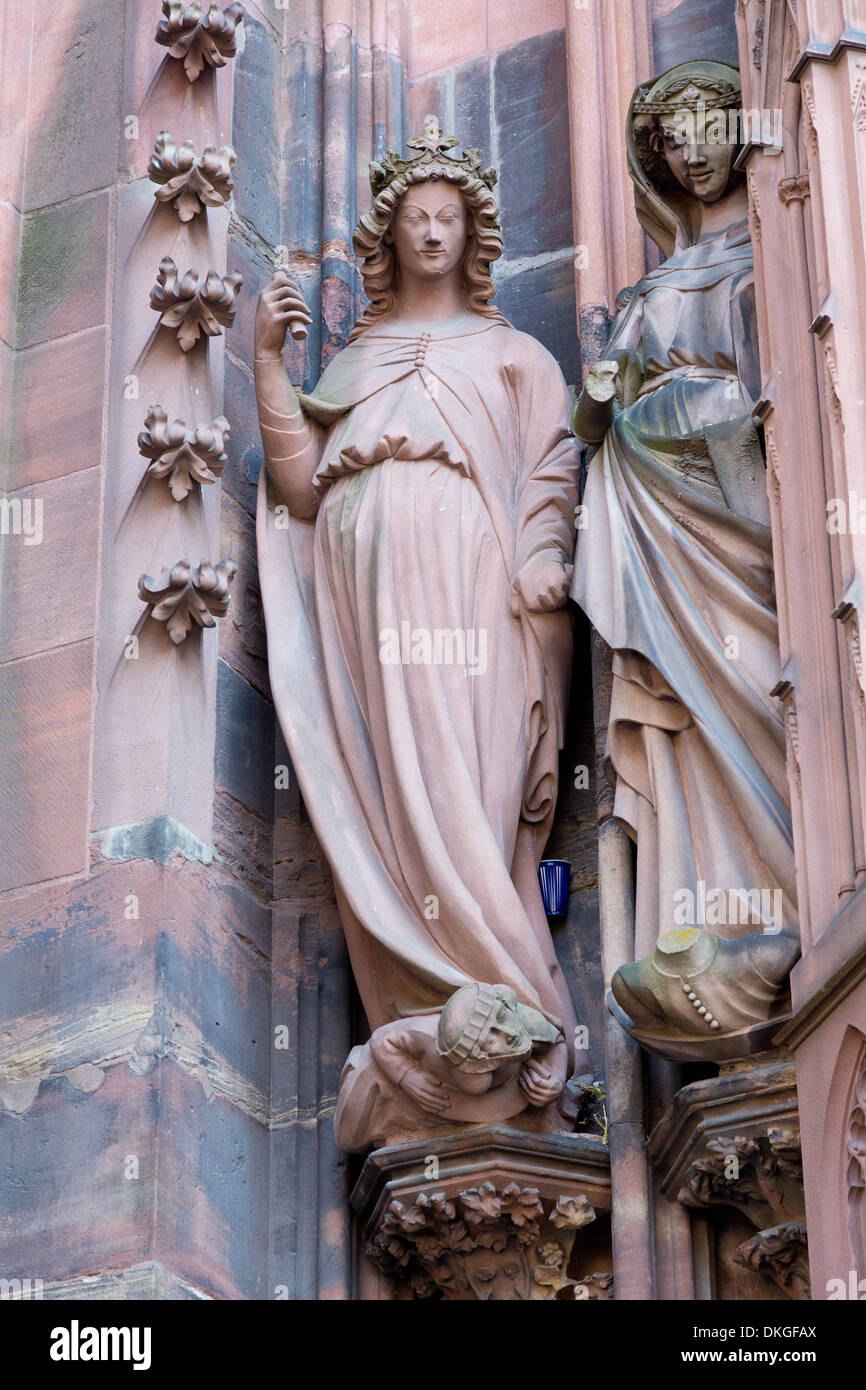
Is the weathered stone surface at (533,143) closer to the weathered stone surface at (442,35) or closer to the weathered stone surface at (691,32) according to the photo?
the weathered stone surface at (442,35)

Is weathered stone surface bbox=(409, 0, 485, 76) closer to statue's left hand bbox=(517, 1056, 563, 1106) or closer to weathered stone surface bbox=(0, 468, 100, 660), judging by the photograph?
weathered stone surface bbox=(0, 468, 100, 660)

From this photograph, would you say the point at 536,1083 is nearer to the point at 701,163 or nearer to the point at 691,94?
the point at 701,163

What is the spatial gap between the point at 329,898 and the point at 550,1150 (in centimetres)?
95

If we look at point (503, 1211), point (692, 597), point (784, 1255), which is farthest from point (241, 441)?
point (784, 1255)

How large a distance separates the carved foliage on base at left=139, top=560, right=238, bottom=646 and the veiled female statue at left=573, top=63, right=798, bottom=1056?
0.80 m

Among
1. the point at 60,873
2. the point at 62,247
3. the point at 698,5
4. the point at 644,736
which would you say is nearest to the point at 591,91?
the point at 698,5

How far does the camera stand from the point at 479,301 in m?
7.47

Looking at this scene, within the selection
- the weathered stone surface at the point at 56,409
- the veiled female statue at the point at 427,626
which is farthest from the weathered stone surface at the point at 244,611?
the weathered stone surface at the point at 56,409

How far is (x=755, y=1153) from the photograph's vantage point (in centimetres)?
619

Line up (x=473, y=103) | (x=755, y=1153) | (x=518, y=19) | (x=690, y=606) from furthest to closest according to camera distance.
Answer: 1. (x=518, y=19)
2. (x=473, y=103)
3. (x=690, y=606)
4. (x=755, y=1153)

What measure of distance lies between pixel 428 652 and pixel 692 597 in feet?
1.99

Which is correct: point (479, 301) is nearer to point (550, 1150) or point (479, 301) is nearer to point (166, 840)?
point (166, 840)

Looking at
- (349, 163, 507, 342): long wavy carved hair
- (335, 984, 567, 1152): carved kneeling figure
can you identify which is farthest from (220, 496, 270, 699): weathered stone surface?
(335, 984, 567, 1152): carved kneeling figure

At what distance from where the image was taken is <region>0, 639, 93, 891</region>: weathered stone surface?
682 cm
